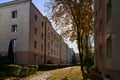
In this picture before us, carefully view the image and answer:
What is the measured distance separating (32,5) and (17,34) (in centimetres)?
591

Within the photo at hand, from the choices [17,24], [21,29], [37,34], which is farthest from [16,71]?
[37,34]

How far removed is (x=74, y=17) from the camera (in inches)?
750

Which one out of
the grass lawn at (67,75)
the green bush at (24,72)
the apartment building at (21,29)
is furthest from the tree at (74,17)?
the apartment building at (21,29)

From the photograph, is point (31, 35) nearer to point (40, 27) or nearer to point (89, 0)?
point (40, 27)

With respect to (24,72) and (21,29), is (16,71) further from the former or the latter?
(21,29)

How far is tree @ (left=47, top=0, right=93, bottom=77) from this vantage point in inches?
749

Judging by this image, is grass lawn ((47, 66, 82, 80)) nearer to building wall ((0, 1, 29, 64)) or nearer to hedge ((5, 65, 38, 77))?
hedge ((5, 65, 38, 77))

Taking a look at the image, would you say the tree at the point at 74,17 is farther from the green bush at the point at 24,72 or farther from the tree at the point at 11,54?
the tree at the point at 11,54

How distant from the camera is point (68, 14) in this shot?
19.9 m

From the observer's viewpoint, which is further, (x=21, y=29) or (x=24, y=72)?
(x=21, y=29)

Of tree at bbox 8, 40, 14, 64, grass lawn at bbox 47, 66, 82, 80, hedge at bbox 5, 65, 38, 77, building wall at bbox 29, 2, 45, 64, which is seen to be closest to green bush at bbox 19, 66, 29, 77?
hedge at bbox 5, 65, 38, 77

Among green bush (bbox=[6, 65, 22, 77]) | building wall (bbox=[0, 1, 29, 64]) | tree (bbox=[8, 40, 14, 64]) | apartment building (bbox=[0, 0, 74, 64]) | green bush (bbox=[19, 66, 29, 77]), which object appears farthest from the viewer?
building wall (bbox=[0, 1, 29, 64])

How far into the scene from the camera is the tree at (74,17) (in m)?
19.0

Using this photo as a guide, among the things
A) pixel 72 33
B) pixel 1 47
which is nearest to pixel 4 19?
pixel 1 47
